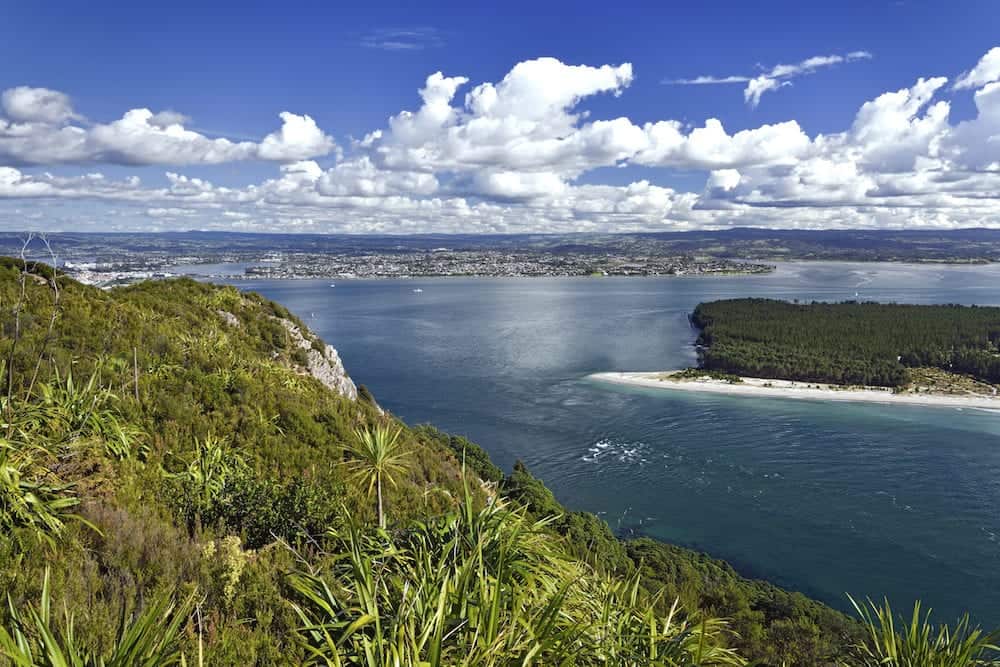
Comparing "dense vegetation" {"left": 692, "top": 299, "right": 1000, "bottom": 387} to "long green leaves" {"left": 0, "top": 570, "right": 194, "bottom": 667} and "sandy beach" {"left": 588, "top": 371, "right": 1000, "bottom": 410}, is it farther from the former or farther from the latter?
"long green leaves" {"left": 0, "top": 570, "right": 194, "bottom": 667}

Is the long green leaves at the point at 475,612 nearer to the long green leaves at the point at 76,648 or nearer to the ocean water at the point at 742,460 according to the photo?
the long green leaves at the point at 76,648

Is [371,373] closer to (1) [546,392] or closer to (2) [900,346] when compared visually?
(1) [546,392]

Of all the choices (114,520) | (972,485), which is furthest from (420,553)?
(972,485)

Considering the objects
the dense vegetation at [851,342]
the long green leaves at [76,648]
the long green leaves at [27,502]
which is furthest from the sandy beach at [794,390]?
the long green leaves at [76,648]

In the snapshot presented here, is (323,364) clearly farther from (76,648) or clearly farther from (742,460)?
(742,460)

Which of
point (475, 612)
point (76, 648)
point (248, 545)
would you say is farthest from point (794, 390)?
point (76, 648)

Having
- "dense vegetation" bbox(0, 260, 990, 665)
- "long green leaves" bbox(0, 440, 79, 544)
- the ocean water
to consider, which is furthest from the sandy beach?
"long green leaves" bbox(0, 440, 79, 544)
